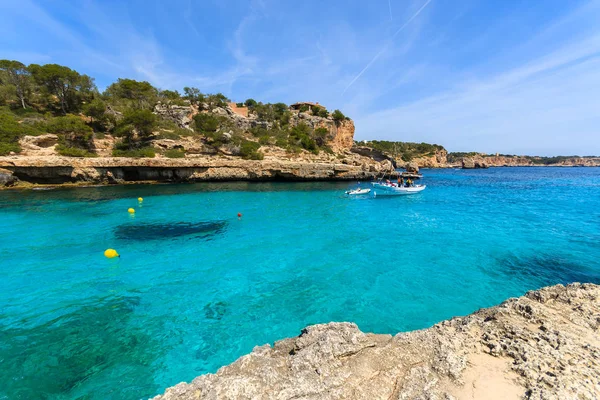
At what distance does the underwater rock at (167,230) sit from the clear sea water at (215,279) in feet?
0.35

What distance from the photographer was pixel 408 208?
2170 centimetres

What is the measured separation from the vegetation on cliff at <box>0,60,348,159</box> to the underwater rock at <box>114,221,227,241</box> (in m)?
20.7

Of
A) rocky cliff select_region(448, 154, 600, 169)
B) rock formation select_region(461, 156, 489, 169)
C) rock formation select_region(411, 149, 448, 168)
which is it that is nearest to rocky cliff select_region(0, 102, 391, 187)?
rock formation select_region(411, 149, 448, 168)

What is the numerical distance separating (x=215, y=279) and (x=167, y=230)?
23.1 feet

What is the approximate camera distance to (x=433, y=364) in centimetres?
297

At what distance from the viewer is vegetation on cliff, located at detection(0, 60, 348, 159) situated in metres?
30.1

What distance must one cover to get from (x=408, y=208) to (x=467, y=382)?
2044 cm

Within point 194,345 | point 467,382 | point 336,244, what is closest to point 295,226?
point 336,244

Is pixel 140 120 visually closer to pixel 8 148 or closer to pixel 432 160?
pixel 8 148

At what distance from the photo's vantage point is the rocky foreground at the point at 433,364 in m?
2.58

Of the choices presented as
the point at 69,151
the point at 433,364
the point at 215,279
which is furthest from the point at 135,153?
the point at 433,364

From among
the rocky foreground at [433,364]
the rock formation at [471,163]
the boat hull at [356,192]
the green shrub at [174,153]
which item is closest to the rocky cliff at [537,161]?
the rock formation at [471,163]

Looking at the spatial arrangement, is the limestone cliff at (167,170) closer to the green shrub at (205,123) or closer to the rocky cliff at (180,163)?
the rocky cliff at (180,163)

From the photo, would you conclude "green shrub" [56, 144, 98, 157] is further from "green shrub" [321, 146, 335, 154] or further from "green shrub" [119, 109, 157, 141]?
"green shrub" [321, 146, 335, 154]
